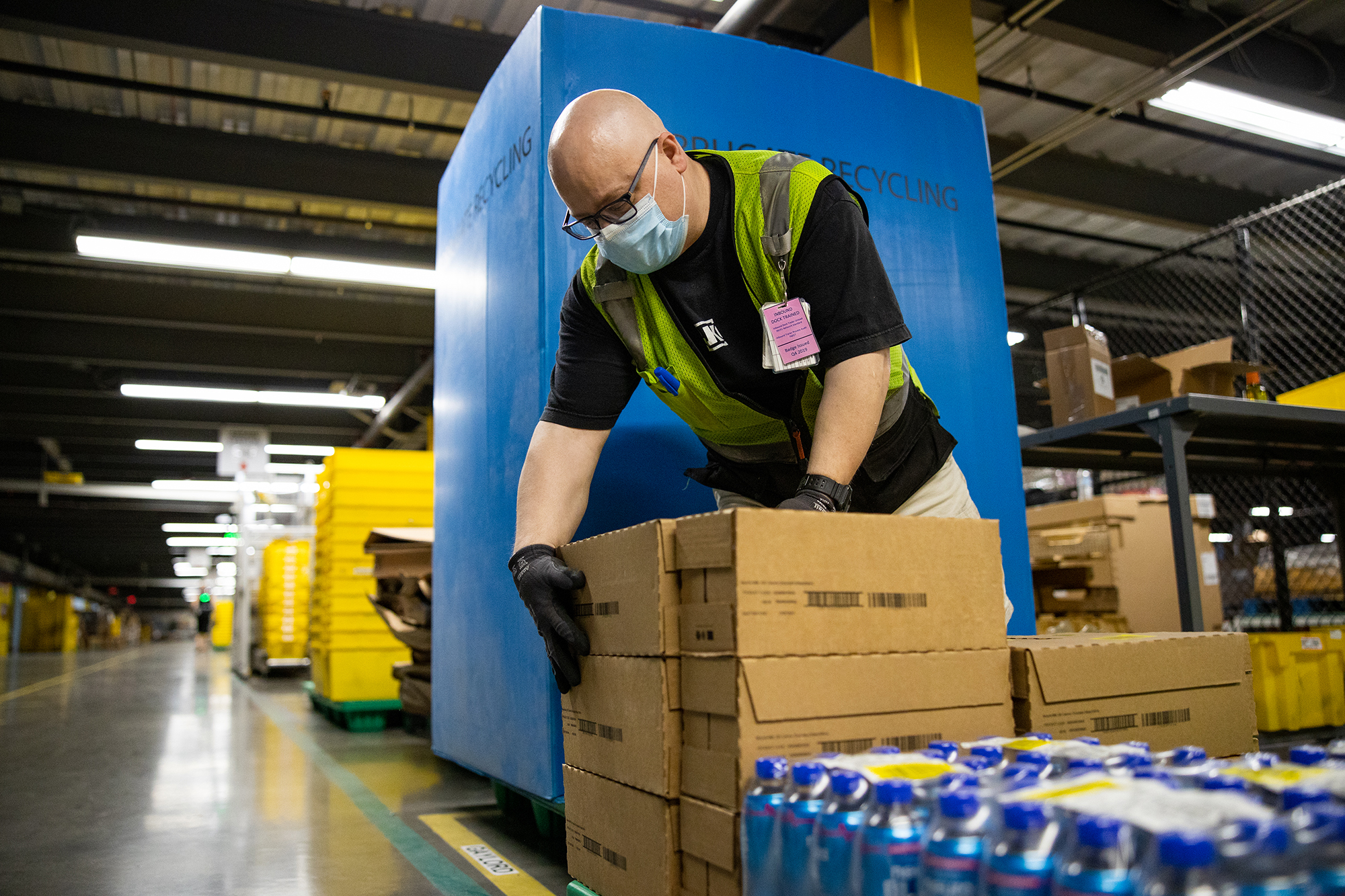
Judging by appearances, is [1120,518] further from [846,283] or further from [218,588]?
[218,588]

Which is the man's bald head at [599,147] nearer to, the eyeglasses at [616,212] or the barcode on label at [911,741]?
the eyeglasses at [616,212]

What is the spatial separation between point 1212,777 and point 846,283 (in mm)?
1139

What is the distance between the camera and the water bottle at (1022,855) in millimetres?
945

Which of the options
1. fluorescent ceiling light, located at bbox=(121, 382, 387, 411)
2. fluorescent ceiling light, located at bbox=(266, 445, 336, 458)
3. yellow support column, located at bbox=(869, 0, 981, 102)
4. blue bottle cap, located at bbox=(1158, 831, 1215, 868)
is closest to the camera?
blue bottle cap, located at bbox=(1158, 831, 1215, 868)

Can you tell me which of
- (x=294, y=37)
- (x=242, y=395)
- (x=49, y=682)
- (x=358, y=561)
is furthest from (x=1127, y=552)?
(x=49, y=682)

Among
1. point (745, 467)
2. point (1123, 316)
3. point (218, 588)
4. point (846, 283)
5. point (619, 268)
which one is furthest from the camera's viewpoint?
point (218, 588)

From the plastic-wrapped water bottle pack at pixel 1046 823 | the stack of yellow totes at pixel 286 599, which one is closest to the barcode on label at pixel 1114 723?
the plastic-wrapped water bottle pack at pixel 1046 823

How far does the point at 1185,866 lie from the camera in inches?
33.7

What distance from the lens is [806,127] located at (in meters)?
3.18

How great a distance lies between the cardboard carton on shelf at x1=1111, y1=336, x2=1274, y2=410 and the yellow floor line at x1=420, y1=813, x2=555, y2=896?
4082mm

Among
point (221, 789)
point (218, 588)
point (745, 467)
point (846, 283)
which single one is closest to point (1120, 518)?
point (745, 467)

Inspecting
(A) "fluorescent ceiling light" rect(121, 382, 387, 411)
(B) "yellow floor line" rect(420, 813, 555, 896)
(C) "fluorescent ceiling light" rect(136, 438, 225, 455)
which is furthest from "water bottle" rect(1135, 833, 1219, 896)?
(C) "fluorescent ceiling light" rect(136, 438, 225, 455)

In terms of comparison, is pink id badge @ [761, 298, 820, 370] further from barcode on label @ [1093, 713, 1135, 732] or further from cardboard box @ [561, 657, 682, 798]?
barcode on label @ [1093, 713, 1135, 732]

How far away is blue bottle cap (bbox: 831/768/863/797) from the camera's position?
1.21 m
